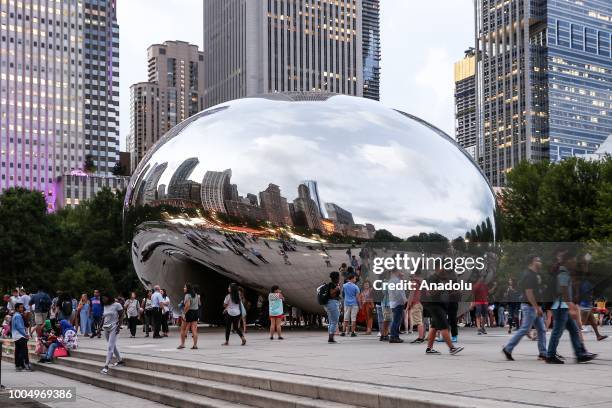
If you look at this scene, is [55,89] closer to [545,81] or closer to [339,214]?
[545,81]

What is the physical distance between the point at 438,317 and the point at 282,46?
151420 millimetres

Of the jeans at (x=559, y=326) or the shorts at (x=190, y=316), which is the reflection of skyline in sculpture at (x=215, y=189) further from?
the jeans at (x=559, y=326)

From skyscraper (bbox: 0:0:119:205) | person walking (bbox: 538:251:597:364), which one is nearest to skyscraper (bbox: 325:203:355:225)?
person walking (bbox: 538:251:597:364)

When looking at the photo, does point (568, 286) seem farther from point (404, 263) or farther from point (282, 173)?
point (282, 173)

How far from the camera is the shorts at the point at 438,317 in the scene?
1353 cm

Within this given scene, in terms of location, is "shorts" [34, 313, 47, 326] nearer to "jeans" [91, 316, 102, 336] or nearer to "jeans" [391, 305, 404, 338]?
"jeans" [91, 316, 102, 336]

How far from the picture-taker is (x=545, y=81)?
7116 inches

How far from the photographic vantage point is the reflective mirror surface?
2116 cm

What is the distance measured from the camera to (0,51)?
165625mm

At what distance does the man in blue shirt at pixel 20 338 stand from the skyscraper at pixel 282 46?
140 m

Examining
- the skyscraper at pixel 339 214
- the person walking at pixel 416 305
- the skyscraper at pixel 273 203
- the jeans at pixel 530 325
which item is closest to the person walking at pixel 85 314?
the skyscraper at pixel 273 203

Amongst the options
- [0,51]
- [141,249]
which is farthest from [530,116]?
[141,249]

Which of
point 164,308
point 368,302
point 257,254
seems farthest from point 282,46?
point 368,302

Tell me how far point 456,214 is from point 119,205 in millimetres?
43200
